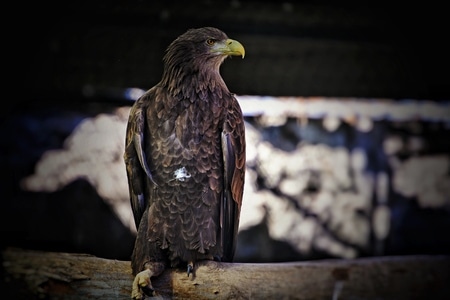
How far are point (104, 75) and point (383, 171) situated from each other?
149 centimetres

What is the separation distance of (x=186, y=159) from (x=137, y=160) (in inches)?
8.1

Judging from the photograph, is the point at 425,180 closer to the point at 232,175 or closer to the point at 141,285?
the point at 232,175

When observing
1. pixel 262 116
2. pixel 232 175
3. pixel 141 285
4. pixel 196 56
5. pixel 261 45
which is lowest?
pixel 141 285

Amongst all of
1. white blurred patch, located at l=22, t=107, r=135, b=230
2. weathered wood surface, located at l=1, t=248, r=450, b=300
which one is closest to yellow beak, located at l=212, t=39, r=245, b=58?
white blurred patch, located at l=22, t=107, r=135, b=230

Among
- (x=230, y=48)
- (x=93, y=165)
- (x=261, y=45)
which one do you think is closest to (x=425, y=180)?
(x=261, y=45)

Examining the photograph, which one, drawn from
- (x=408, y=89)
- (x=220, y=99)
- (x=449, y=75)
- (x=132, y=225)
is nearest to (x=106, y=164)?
(x=132, y=225)

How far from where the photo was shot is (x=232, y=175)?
7.68ft

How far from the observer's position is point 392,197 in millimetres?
2959

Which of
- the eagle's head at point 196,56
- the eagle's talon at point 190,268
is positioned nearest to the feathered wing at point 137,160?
the eagle's head at point 196,56

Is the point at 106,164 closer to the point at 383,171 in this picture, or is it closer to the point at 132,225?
the point at 132,225

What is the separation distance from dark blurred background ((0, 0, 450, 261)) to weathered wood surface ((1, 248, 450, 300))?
177mm

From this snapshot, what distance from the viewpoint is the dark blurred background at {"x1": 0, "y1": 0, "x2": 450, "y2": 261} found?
262 centimetres

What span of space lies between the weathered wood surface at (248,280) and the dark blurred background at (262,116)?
0.58 feet

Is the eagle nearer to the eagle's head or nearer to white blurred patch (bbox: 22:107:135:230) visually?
the eagle's head
